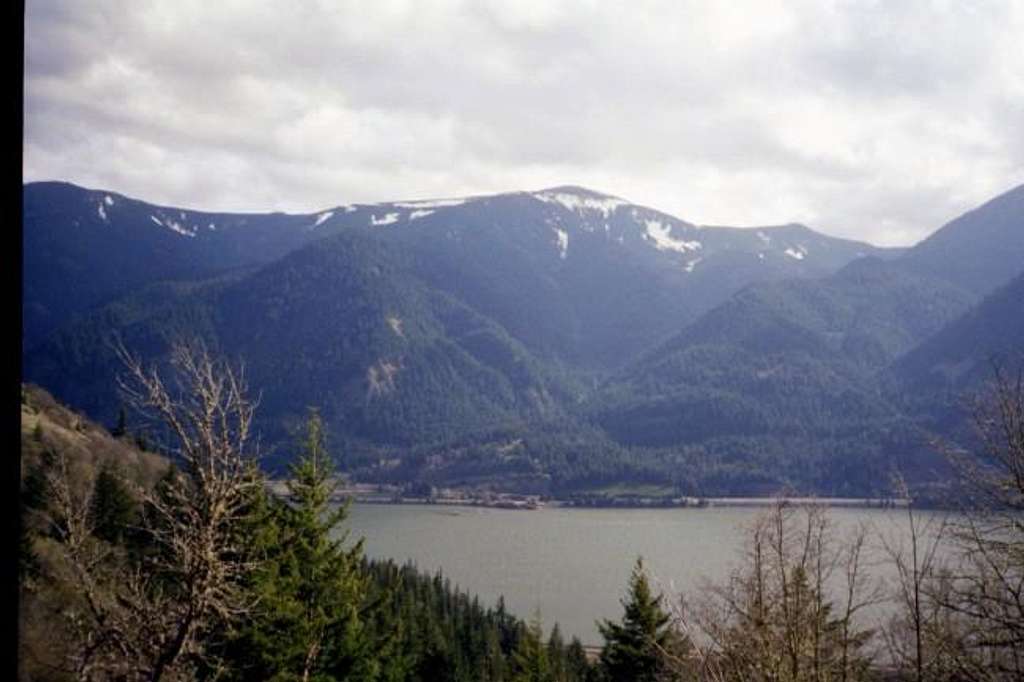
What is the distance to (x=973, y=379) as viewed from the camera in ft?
593

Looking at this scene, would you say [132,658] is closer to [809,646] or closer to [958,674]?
[809,646]

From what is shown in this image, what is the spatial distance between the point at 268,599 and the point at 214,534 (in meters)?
4.89

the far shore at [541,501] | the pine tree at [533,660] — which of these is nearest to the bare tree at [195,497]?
the pine tree at [533,660]

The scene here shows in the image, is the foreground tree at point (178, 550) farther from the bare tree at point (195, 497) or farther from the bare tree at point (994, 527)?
the bare tree at point (994, 527)

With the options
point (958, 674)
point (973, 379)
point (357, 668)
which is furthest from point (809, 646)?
point (973, 379)

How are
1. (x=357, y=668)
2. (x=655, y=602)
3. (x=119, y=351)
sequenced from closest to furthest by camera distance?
(x=119, y=351) → (x=357, y=668) → (x=655, y=602)

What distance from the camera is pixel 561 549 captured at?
265 feet

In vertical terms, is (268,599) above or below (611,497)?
above

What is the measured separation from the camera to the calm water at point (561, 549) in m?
54.6

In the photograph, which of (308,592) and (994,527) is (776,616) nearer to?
(994,527)

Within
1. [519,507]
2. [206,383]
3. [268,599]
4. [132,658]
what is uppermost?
[206,383]

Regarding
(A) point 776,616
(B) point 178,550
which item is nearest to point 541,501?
(A) point 776,616

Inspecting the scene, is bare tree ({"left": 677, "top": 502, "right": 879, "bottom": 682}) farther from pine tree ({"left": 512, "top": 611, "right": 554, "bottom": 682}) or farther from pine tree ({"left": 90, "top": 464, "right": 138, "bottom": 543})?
pine tree ({"left": 90, "top": 464, "right": 138, "bottom": 543})

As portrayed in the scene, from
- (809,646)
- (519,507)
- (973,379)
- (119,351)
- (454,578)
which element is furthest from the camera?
(973,379)
